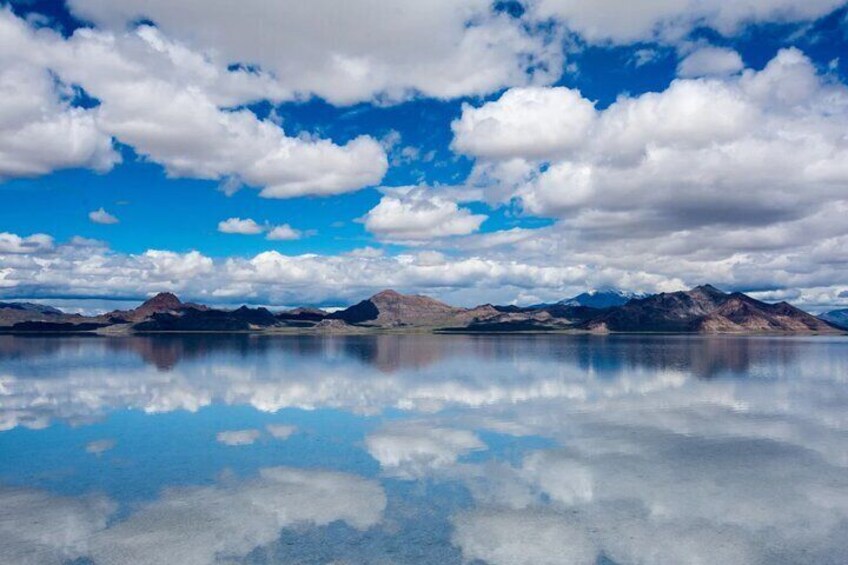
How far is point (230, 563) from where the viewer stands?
27266 millimetres

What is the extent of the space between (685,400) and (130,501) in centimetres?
5989

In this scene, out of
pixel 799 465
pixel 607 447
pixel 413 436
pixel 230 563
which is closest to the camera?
pixel 230 563

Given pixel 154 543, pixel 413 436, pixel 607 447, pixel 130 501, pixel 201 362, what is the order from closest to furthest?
pixel 154 543
pixel 130 501
pixel 607 447
pixel 413 436
pixel 201 362

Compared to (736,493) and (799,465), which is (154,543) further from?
(799,465)

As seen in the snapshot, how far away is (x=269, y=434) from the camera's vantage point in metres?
55.1

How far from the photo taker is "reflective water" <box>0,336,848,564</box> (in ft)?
95.4

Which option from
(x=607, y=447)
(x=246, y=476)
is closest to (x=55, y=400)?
(x=246, y=476)

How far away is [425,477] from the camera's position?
40.1 meters

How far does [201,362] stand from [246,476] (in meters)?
106

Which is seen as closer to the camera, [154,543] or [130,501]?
[154,543]

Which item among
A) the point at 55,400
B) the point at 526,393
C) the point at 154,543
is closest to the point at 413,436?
the point at 154,543

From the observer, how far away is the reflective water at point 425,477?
2908 centimetres

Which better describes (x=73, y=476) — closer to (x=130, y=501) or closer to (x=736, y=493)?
(x=130, y=501)

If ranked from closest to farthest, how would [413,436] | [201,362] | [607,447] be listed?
[607,447], [413,436], [201,362]
